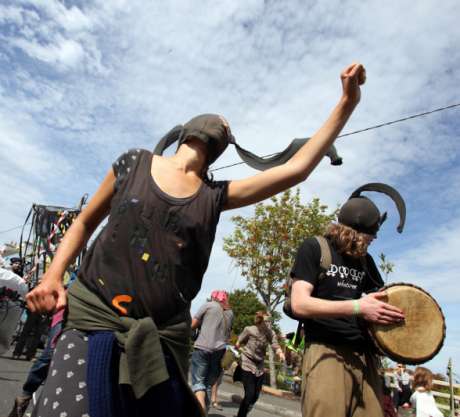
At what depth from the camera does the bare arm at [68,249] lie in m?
1.51

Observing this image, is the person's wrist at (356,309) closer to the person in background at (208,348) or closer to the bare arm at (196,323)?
the person in background at (208,348)

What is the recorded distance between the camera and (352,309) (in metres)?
2.35

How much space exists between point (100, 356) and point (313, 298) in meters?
1.37

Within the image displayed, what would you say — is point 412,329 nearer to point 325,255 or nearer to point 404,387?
point 325,255

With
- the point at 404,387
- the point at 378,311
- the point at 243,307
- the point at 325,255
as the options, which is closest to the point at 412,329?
the point at 378,311

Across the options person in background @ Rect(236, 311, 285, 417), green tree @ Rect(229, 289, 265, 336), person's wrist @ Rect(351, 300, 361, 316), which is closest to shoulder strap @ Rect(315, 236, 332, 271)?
person's wrist @ Rect(351, 300, 361, 316)

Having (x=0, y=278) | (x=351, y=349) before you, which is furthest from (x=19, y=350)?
(x=351, y=349)

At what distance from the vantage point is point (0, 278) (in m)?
5.01

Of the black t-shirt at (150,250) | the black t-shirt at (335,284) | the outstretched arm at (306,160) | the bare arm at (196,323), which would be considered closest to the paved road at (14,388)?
the bare arm at (196,323)

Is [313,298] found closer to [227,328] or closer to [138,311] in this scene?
[138,311]

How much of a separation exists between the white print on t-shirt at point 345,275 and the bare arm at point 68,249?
1431 millimetres

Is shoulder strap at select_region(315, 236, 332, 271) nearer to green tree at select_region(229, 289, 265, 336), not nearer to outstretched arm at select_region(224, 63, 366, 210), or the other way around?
outstretched arm at select_region(224, 63, 366, 210)

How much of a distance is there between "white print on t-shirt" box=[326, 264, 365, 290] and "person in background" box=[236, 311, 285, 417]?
431 centimetres

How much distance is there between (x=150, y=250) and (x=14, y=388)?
576cm
